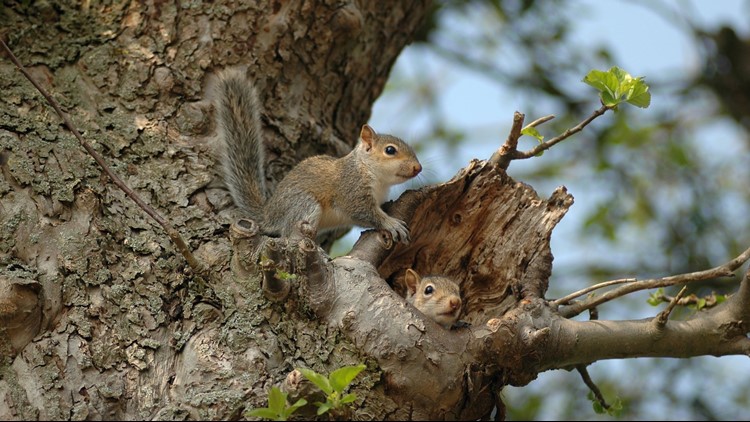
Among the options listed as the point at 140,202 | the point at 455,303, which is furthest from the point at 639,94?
the point at 140,202

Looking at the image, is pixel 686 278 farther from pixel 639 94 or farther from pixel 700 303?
pixel 639 94

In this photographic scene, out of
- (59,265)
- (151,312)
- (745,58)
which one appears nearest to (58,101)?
(59,265)

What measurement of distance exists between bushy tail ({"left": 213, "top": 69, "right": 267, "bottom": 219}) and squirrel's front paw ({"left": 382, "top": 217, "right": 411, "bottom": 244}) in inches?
23.9

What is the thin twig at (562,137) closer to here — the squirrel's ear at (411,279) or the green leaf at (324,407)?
the squirrel's ear at (411,279)

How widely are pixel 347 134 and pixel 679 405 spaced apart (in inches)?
115

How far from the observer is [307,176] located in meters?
4.08

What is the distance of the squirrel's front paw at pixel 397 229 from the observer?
3.51 m

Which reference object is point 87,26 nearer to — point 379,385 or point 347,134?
point 347,134

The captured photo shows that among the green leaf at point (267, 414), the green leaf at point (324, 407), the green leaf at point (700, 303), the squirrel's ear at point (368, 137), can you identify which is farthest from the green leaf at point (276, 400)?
the squirrel's ear at point (368, 137)

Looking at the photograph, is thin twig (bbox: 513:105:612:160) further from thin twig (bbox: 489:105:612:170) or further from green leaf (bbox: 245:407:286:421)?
green leaf (bbox: 245:407:286:421)

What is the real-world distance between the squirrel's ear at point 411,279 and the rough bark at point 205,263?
0.06 metres

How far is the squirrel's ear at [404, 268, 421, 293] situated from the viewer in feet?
12.5

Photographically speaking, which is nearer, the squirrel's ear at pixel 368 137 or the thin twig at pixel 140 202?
the thin twig at pixel 140 202

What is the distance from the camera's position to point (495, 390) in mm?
2918
